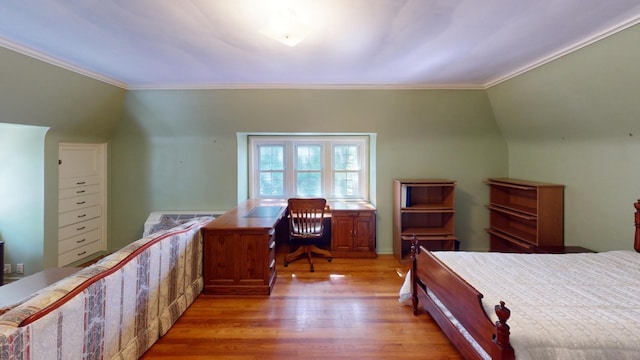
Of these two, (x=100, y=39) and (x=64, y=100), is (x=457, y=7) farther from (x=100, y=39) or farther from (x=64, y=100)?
(x=64, y=100)

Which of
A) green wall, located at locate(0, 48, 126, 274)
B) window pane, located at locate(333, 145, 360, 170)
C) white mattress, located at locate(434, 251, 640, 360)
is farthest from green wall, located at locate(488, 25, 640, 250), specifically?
green wall, located at locate(0, 48, 126, 274)

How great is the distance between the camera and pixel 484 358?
1.65m

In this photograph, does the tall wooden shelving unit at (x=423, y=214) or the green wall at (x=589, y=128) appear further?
the tall wooden shelving unit at (x=423, y=214)

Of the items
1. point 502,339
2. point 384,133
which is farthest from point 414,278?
point 384,133

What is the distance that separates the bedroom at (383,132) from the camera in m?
2.71

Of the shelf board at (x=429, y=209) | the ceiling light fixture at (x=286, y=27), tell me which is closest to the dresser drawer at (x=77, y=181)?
the ceiling light fixture at (x=286, y=27)

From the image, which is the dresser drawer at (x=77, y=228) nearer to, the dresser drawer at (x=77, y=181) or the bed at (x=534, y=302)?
the dresser drawer at (x=77, y=181)

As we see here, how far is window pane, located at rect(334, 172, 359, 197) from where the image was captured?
16.3ft

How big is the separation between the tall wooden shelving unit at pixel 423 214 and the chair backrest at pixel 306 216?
116 centimetres

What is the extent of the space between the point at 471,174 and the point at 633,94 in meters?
2.16

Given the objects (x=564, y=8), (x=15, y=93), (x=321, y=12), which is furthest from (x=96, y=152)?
(x=564, y=8)

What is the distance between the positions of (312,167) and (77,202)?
337 centimetres

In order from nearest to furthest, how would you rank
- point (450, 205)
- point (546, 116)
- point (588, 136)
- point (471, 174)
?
point (588, 136), point (546, 116), point (450, 205), point (471, 174)

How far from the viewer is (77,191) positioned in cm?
389
